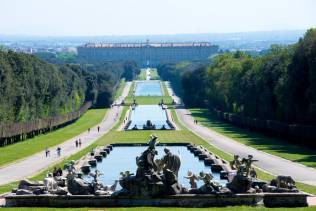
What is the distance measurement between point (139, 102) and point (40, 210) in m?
136

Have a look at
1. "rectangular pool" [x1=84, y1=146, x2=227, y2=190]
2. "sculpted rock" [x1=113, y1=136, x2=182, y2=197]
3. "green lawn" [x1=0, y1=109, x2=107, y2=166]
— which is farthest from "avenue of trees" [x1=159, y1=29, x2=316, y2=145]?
"sculpted rock" [x1=113, y1=136, x2=182, y2=197]

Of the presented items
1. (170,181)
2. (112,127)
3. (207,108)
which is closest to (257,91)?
(112,127)

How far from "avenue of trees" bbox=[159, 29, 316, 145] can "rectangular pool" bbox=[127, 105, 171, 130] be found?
8174mm

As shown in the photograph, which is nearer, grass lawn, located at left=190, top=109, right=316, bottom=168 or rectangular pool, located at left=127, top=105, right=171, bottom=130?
grass lawn, located at left=190, top=109, right=316, bottom=168

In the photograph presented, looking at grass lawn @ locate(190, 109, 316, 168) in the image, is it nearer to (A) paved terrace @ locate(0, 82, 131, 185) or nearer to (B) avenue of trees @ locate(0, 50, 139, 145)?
(A) paved terrace @ locate(0, 82, 131, 185)

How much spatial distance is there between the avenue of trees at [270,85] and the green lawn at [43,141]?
57.7 ft

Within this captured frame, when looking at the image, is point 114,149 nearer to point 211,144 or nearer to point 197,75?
point 211,144

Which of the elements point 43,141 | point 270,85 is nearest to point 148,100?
point 270,85

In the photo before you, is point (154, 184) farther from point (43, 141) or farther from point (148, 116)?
point (148, 116)

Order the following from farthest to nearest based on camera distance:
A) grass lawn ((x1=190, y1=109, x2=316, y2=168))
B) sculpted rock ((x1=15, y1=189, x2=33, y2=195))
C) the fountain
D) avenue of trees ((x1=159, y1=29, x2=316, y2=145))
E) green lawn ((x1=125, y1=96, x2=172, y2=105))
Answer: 1. green lawn ((x1=125, y1=96, x2=172, y2=105))
2. avenue of trees ((x1=159, y1=29, x2=316, y2=145))
3. grass lawn ((x1=190, y1=109, x2=316, y2=168))
4. sculpted rock ((x1=15, y1=189, x2=33, y2=195))
5. the fountain

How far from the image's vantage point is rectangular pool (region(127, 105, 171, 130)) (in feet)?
384

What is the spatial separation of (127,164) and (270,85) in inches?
1413

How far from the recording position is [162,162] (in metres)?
37.4

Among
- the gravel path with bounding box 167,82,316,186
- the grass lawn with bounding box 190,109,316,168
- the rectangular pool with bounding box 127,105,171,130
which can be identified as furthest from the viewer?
the rectangular pool with bounding box 127,105,171,130
